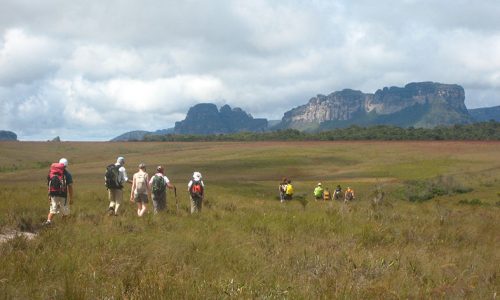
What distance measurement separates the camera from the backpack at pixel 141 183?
52.7ft

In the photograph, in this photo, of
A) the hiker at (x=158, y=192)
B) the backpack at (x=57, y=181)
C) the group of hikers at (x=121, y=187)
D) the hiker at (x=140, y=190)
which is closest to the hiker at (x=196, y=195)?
the group of hikers at (x=121, y=187)

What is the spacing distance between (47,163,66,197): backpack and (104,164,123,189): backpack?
2054 mm

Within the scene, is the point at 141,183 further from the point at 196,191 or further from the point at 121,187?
the point at 196,191

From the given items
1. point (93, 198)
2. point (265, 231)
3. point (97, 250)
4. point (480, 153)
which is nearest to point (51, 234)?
point (97, 250)

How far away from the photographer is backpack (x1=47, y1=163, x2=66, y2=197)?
13.6m

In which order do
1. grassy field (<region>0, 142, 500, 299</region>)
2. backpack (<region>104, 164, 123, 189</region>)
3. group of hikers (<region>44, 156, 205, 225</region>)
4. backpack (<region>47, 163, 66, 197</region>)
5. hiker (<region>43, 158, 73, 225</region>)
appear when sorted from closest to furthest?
grassy field (<region>0, 142, 500, 299</region>)
hiker (<region>43, 158, 73, 225</region>)
backpack (<region>47, 163, 66, 197</region>)
group of hikers (<region>44, 156, 205, 225</region>)
backpack (<region>104, 164, 123, 189</region>)

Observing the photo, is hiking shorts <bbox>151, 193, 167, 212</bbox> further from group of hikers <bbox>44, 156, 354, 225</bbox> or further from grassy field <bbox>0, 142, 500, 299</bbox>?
grassy field <bbox>0, 142, 500, 299</bbox>

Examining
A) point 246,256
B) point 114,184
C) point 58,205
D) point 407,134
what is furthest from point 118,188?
point 407,134

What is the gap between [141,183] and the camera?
16188mm

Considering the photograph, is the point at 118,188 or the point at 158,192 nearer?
the point at 118,188

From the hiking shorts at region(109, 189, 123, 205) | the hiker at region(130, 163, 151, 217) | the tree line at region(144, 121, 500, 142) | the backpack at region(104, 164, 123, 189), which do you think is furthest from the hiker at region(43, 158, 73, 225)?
the tree line at region(144, 121, 500, 142)

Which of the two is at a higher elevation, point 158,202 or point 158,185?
point 158,185

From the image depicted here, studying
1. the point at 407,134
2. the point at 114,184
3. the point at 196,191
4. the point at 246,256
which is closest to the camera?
the point at 246,256

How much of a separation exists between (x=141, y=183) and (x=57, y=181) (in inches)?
116
